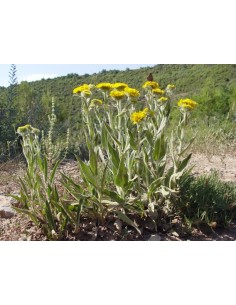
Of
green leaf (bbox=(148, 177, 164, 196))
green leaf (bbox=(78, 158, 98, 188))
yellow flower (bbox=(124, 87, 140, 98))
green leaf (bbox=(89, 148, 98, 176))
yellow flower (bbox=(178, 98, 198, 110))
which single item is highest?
yellow flower (bbox=(124, 87, 140, 98))

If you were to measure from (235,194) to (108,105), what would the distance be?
1053 mm

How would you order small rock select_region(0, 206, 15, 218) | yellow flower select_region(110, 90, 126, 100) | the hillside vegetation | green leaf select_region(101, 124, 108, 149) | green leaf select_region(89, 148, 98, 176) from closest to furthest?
yellow flower select_region(110, 90, 126, 100), green leaf select_region(89, 148, 98, 176), green leaf select_region(101, 124, 108, 149), small rock select_region(0, 206, 15, 218), the hillside vegetation

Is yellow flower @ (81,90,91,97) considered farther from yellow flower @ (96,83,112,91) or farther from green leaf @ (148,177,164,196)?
green leaf @ (148,177,164,196)

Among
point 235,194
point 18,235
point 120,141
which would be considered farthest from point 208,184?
point 18,235

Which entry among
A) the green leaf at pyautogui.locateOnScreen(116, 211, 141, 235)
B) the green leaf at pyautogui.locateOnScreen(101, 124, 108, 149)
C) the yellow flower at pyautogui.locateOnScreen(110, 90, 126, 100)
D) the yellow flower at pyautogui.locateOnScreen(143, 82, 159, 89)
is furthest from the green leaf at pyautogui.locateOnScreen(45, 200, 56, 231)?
the yellow flower at pyautogui.locateOnScreen(143, 82, 159, 89)

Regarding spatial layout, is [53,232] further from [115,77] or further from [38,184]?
[115,77]

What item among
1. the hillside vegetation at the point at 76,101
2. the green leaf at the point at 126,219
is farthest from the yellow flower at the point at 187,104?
the hillside vegetation at the point at 76,101

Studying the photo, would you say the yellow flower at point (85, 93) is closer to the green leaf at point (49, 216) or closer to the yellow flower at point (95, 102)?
the yellow flower at point (95, 102)

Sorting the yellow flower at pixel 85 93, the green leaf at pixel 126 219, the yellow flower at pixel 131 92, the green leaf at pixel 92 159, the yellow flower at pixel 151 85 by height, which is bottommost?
the green leaf at pixel 126 219

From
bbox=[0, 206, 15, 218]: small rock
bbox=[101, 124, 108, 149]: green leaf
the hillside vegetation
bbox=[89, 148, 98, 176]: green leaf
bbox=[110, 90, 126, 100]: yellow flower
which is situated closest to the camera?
bbox=[110, 90, 126, 100]: yellow flower

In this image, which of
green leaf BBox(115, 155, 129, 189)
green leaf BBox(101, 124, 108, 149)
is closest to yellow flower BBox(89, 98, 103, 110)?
green leaf BBox(101, 124, 108, 149)

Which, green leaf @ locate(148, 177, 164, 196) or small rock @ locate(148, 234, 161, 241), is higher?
green leaf @ locate(148, 177, 164, 196)

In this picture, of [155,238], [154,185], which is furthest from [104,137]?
[155,238]

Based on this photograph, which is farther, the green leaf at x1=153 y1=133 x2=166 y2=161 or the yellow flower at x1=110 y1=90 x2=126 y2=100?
the green leaf at x1=153 y1=133 x2=166 y2=161
